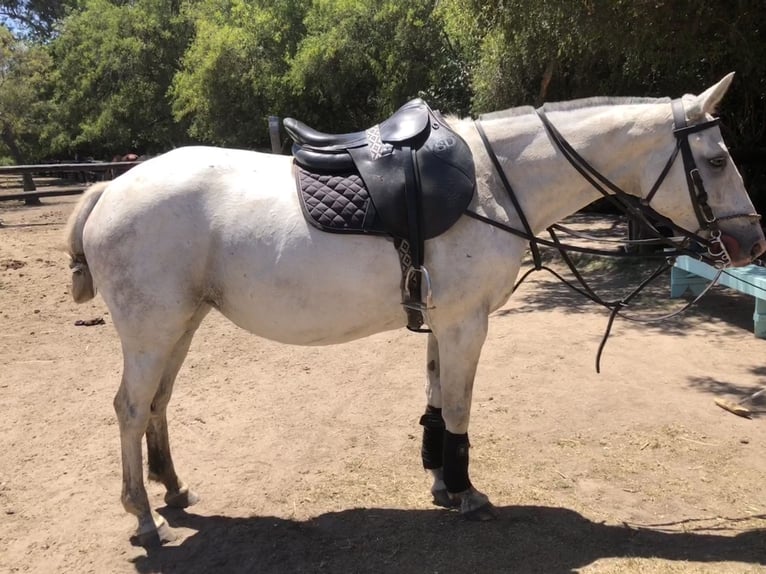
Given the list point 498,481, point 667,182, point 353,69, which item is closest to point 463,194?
point 667,182

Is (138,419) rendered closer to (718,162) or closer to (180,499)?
(180,499)

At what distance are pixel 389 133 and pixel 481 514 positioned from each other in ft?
6.64

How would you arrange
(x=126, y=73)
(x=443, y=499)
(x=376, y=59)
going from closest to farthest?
(x=443, y=499)
(x=376, y=59)
(x=126, y=73)

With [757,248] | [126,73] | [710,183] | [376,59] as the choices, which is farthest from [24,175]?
[757,248]

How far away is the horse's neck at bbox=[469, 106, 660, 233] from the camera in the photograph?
3.12 meters

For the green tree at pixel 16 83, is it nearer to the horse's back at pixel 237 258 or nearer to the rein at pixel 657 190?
the horse's back at pixel 237 258

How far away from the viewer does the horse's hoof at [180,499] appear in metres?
3.60

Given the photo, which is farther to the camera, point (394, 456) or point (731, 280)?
point (731, 280)

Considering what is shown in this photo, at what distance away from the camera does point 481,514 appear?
3355 mm

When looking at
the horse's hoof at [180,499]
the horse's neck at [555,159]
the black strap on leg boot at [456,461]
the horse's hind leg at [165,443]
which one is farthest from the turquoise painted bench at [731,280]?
the horse's hoof at [180,499]

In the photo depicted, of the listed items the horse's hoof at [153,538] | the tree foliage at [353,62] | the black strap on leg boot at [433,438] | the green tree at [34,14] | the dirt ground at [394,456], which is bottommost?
the dirt ground at [394,456]

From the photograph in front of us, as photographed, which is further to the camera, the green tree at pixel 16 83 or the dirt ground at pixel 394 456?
the green tree at pixel 16 83

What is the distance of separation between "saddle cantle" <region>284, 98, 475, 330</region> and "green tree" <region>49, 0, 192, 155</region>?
23.9 m

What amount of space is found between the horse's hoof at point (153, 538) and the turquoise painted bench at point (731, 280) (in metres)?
4.44
